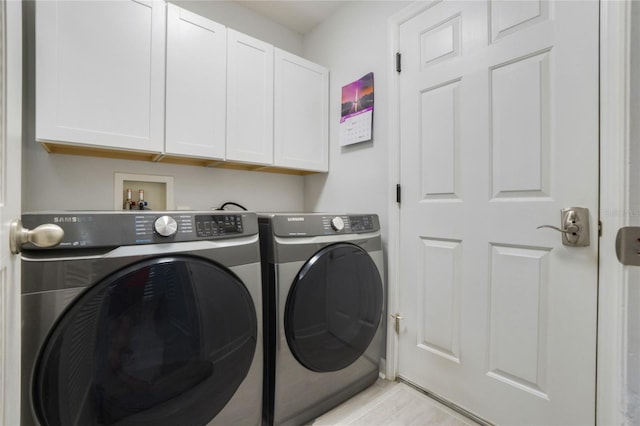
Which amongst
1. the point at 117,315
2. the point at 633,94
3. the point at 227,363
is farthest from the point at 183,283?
the point at 633,94

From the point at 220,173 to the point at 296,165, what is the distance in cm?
50

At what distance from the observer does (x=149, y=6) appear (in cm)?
133

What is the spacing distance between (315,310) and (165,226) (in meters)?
0.69

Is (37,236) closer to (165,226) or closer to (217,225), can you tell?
(165,226)

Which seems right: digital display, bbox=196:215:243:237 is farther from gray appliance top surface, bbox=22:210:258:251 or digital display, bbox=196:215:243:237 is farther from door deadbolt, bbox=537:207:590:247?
door deadbolt, bbox=537:207:590:247

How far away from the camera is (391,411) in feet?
4.48

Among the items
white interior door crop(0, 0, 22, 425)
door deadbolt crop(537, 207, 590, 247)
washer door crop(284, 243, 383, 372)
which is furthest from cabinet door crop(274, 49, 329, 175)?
door deadbolt crop(537, 207, 590, 247)

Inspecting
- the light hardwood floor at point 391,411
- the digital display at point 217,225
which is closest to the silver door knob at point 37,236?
the digital display at point 217,225

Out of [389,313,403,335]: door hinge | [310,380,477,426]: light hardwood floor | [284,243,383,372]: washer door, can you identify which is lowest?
[310,380,477,426]: light hardwood floor

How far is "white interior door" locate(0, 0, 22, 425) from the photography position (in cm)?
55

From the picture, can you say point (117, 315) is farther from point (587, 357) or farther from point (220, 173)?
point (587, 357)

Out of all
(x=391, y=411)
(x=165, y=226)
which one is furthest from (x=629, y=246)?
(x=165, y=226)

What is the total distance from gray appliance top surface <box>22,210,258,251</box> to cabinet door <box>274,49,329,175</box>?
84 cm

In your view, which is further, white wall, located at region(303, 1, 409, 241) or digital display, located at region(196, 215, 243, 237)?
white wall, located at region(303, 1, 409, 241)
